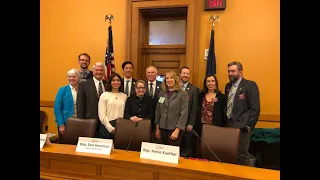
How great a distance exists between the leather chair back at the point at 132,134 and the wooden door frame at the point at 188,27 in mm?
1685

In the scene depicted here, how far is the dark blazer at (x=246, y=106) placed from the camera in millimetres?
2621

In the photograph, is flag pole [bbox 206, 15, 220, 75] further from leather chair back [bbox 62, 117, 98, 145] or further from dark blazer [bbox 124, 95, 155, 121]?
leather chair back [bbox 62, 117, 98, 145]

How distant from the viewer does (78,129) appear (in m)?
2.36

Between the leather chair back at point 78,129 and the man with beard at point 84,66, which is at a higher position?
the man with beard at point 84,66

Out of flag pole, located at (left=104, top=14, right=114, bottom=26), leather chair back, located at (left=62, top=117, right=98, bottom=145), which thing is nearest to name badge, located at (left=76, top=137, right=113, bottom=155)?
leather chair back, located at (left=62, top=117, right=98, bottom=145)

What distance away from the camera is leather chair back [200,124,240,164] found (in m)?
1.94

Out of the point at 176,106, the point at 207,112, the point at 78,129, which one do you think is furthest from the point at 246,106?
the point at 78,129

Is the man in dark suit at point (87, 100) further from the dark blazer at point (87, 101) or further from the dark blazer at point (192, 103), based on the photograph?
the dark blazer at point (192, 103)

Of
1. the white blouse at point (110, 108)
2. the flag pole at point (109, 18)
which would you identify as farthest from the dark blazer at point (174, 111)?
the flag pole at point (109, 18)

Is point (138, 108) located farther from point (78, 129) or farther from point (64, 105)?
point (64, 105)

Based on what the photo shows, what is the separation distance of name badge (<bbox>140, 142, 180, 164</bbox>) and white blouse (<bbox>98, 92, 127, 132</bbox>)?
3.27 ft

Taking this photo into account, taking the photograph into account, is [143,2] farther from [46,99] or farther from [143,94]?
[46,99]

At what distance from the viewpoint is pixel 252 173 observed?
1.52 meters
